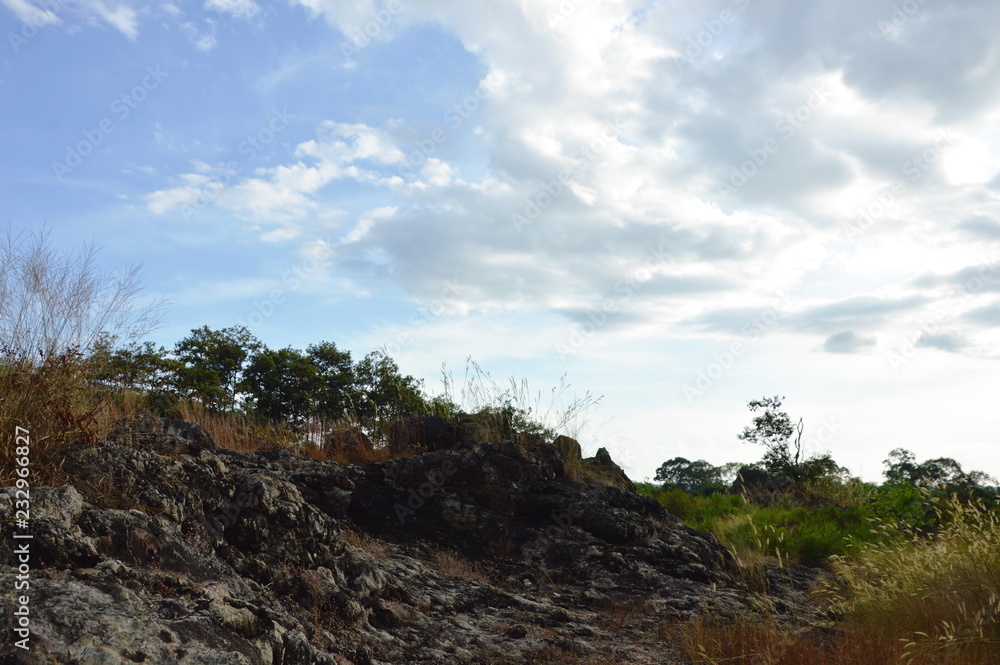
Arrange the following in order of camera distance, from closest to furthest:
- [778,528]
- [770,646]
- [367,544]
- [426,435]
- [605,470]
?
[770,646] → [367,544] → [426,435] → [605,470] → [778,528]

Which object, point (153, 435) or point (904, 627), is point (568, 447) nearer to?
point (904, 627)

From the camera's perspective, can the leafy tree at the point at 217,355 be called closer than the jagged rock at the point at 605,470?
No

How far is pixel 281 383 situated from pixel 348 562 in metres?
17.4

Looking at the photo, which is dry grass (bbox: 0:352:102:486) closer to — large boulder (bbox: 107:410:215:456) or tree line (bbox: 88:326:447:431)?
large boulder (bbox: 107:410:215:456)

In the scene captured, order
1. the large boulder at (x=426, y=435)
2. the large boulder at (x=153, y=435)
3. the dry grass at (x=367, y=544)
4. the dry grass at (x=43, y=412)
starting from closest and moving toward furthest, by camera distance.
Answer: the dry grass at (x=43, y=412)
the large boulder at (x=153, y=435)
the dry grass at (x=367, y=544)
the large boulder at (x=426, y=435)

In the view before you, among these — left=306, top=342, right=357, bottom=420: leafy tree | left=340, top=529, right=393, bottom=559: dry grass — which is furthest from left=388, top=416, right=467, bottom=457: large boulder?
left=306, top=342, right=357, bottom=420: leafy tree

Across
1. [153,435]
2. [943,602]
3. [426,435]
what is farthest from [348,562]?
[943,602]

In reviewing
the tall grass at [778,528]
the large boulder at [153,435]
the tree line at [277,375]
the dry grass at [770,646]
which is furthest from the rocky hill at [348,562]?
the tree line at [277,375]

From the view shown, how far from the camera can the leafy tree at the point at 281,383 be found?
2084cm

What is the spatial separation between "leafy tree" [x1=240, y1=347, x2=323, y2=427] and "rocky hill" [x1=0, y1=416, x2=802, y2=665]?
44.7ft

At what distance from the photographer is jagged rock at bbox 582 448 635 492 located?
10.2 metres

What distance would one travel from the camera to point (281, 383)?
2156 cm

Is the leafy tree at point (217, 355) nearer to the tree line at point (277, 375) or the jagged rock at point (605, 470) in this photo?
the tree line at point (277, 375)

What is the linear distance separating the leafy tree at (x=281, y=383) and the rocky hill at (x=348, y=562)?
13610 millimetres
